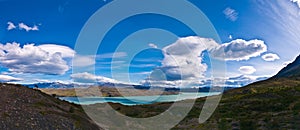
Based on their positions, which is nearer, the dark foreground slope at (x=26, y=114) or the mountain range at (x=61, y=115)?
the dark foreground slope at (x=26, y=114)

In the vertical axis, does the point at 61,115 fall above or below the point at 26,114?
below

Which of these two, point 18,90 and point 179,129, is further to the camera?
point 179,129

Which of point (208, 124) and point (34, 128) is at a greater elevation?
point (34, 128)

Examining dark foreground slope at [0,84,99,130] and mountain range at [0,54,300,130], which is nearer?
dark foreground slope at [0,84,99,130]

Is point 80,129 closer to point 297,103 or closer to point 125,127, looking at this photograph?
point 125,127

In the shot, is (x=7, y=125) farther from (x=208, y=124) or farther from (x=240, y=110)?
(x=240, y=110)

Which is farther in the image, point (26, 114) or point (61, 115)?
point (61, 115)

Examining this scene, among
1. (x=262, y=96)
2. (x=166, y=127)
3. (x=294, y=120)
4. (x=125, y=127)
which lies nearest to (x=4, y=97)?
(x=125, y=127)

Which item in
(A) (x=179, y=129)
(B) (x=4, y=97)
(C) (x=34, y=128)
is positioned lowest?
(A) (x=179, y=129)

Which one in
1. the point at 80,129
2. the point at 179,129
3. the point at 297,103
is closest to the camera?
the point at 80,129

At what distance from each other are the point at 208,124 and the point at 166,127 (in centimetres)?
1090

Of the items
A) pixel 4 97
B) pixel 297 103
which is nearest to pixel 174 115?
pixel 297 103

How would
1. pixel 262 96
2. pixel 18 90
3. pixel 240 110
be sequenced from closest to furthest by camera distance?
pixel 18 90 → pixel 240 110 → pixel 262 96

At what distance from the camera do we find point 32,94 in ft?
218
